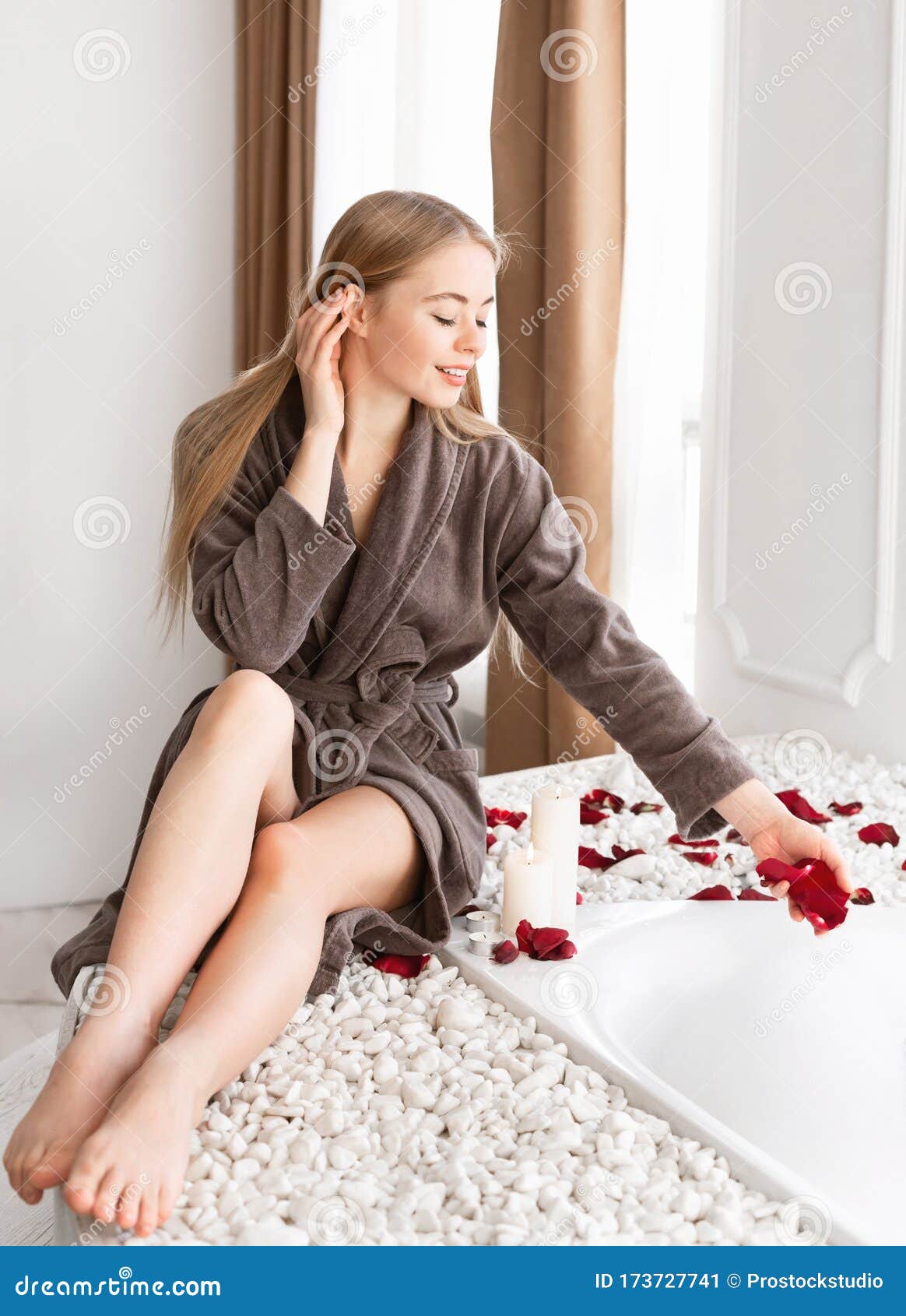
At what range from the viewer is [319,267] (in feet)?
5.49

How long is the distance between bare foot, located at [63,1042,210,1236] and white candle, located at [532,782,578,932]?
57cm

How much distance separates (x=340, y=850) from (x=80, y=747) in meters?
2.37

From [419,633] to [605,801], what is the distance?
2.04 feet

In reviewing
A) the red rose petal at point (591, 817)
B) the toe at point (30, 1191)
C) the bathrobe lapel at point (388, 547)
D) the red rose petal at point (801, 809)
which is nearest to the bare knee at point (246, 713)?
the bathrobe lapel at point (388, 547)

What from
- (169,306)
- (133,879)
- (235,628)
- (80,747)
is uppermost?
(169,306)

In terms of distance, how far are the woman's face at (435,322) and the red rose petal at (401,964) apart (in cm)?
69

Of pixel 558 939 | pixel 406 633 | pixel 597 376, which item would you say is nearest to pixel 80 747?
pixel 597 376

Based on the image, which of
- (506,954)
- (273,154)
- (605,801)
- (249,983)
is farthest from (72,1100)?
(273,154)

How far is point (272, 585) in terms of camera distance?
150 cm

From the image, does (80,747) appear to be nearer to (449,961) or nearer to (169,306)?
(169,306)

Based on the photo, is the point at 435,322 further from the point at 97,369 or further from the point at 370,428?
the point at 97,369

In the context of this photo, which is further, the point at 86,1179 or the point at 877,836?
the point at 877,836

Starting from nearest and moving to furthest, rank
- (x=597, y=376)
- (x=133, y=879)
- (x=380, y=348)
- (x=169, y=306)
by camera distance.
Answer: (x=133, y=879), (x=380, y=348), (x=597, y=376), (x=169, y=306)
